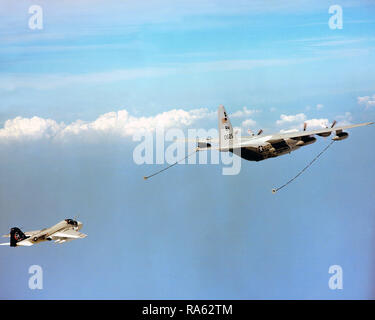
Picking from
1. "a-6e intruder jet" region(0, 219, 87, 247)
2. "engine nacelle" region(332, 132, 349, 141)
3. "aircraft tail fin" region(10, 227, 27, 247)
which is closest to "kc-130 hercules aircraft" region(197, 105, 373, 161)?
"engine nacelle" region(332, 132, 349, 141)

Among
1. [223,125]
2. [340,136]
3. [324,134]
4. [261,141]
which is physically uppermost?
[223,125]

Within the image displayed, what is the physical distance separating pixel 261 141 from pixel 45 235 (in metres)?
8.04

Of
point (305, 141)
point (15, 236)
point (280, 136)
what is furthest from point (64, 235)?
point (305, 141)

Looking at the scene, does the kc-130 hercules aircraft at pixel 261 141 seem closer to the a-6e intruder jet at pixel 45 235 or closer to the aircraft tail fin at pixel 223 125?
the aircraft tail fin at pixel 223 125

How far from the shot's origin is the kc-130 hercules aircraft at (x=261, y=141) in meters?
25.2

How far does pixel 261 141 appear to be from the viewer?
25516 millimetres

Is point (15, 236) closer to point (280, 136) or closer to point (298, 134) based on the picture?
point (280, 136)

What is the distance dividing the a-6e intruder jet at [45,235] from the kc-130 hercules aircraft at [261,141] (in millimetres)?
5292

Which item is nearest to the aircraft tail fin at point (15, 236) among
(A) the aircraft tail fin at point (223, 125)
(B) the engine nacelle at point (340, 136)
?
(A) the aircraft tail fin at point (223, 125)

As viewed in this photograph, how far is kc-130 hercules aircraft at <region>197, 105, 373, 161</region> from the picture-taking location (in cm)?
2525

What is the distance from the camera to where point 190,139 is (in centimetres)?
2681
